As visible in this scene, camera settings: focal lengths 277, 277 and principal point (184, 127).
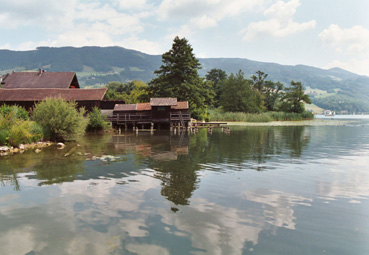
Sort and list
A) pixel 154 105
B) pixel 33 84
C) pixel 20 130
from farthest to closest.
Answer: pixel 33 84 < pixel 154 105 < pixel 20 130

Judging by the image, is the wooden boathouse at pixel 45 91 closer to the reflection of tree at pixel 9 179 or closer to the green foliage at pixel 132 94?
the green foliage at pixel 132 94

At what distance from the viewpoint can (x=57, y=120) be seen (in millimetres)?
24312

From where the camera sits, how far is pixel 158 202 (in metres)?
8.72

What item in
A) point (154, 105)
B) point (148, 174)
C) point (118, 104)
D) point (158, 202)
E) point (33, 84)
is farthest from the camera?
point (33, 84)

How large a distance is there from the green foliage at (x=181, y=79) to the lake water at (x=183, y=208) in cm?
3970

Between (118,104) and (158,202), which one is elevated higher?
(118,104)

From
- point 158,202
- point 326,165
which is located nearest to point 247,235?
point 158,202

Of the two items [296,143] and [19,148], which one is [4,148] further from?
[296,143]

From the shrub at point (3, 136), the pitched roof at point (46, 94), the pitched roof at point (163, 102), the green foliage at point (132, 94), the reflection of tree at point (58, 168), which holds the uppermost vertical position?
the green foliage at point (132, 94)

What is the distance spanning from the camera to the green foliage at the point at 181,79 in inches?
2119

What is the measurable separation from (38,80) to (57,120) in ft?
125

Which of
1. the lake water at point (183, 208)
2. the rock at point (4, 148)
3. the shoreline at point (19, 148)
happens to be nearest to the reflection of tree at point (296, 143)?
the lake water at point (183, 208)

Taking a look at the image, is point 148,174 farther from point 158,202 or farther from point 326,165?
point 326,165

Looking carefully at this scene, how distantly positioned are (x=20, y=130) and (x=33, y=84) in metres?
40.3
